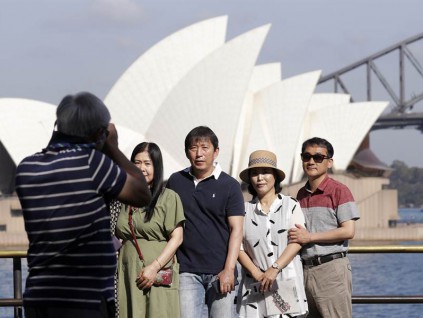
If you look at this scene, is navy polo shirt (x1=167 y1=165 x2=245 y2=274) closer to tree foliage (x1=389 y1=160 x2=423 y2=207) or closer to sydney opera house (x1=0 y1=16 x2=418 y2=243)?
sydney opera house (x1=0 y1=16 x2=418 y2=243)

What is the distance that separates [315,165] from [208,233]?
1.81 feet

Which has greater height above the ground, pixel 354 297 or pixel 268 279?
pixel 268 279

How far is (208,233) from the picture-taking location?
3.93 meters

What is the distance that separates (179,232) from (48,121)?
2846cm

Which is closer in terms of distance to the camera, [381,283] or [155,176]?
[155,176]

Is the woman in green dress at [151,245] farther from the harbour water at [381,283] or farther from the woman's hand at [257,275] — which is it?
the harbour water at [381,283]

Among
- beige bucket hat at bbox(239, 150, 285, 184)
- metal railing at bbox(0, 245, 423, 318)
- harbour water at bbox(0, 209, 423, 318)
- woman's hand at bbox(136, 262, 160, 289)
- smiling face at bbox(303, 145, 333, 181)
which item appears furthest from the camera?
harbour water at bbox(0, 209, 423, 318)

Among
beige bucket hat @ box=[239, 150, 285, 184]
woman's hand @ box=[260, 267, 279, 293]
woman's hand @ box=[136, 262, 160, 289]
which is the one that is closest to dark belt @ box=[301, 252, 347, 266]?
woman's hand @ box=[260, 267, 279, 293]

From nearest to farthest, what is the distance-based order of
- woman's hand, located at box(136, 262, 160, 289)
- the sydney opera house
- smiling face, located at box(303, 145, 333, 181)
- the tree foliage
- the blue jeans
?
woman's hand, located at box(136, 262, 160, 289) < the blue jeans < smiling face, located at box(303, 145, 333, 181) < the sydney opera house < the tree foliage

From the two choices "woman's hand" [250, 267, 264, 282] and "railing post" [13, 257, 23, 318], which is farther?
"railing post" [13, 257, 23, 318]

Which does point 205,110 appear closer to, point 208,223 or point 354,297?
point 354,297

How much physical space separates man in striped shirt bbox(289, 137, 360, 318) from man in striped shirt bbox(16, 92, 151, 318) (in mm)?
1532

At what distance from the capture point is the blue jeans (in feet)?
12.7

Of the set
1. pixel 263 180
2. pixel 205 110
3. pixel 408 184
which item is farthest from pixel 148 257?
pixel 408 184
